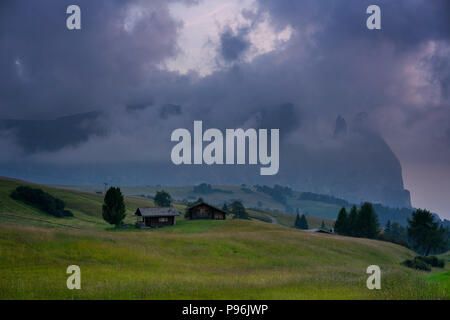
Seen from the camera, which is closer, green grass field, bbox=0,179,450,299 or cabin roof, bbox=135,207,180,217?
green grass field, bbox=0,179,450,299

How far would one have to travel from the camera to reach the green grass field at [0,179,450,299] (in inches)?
779

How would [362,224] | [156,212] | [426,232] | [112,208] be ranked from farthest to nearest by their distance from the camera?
[362,224] → [426,232] → [156,212] → [112,208]

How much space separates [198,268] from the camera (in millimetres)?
34844

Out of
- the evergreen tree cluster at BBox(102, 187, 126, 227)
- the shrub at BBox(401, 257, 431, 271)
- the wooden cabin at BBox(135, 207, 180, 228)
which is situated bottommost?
the shrub at BBox(401, 257, 431, 271)

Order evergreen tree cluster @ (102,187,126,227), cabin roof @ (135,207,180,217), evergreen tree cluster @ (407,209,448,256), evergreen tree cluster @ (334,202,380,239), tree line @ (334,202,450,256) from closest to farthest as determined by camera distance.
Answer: evergreen tree cluster @ (102,187,126,227) < cabin roof @ (135,207,180,217) < evergreen tree cluster @ (407,209,448,256) < tree line @ (334,202,450,256) < evergreen tree cluster @ (334,202,380,239)

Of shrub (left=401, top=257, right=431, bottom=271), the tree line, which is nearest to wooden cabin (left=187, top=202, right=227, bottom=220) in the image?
the tree line

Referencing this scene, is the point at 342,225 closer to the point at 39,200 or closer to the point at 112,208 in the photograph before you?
the point at 112,208

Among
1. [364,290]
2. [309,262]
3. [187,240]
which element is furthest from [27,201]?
[364,290]

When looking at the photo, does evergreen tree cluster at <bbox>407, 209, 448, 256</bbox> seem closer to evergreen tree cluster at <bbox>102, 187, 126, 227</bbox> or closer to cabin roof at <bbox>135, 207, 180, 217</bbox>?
cabin roof at <bbox>135, 207, 180, 217</bbox>

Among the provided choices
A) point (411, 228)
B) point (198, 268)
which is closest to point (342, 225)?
point (411, 228)

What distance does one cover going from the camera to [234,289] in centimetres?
2075

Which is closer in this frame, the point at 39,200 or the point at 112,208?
the point at 112,208
